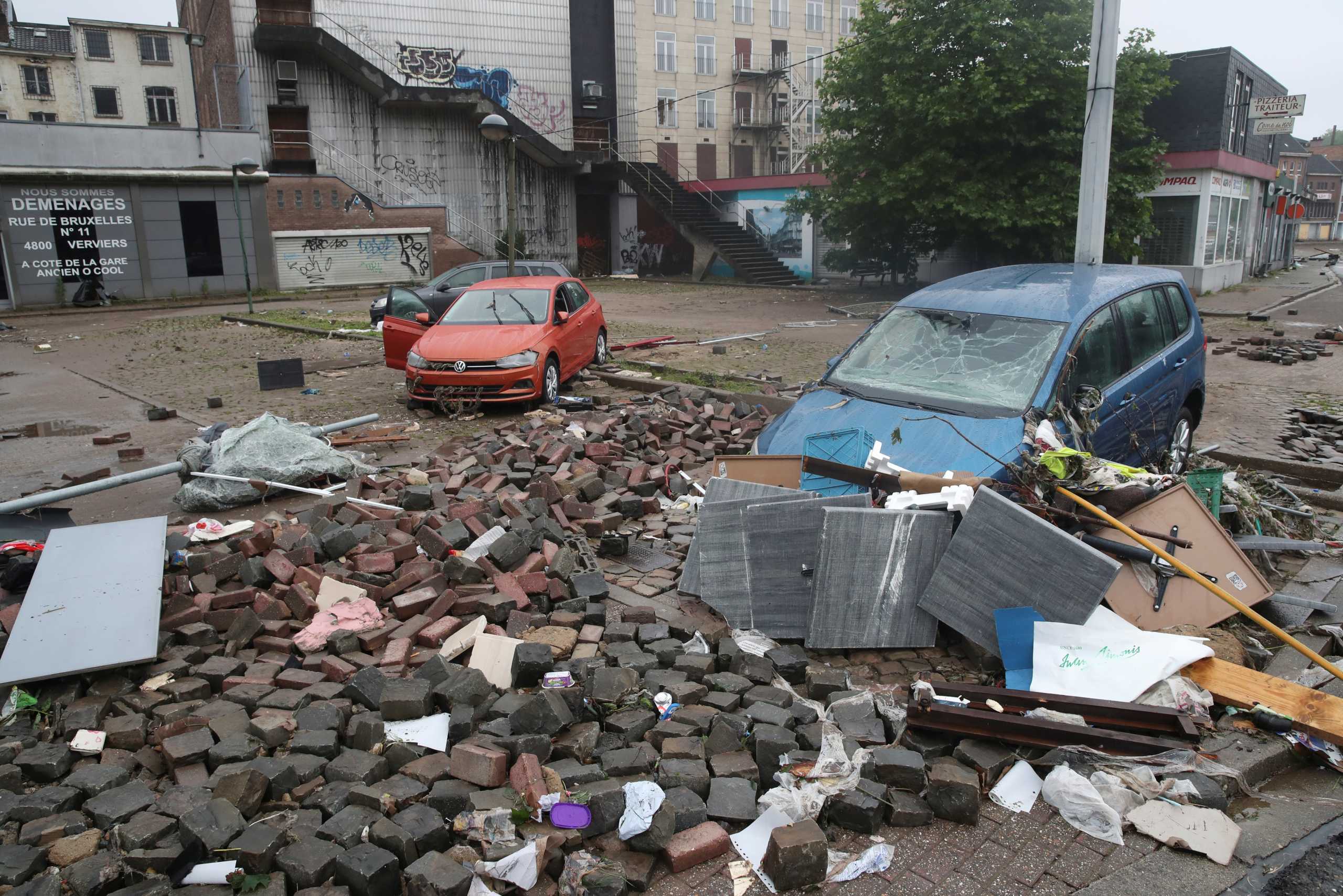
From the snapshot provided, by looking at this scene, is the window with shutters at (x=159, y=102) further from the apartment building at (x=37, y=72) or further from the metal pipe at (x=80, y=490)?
the metal pipe at (x=80, y=490)

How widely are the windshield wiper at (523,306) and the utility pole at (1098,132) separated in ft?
21.9

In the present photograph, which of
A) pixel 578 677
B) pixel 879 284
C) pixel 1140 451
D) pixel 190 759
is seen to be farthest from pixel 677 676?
pixel 879 284

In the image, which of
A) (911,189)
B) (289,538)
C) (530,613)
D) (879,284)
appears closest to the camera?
(530,613)

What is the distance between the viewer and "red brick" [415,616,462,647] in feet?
16.2

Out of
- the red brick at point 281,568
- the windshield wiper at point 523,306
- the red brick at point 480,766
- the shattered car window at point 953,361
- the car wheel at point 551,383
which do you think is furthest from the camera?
the windshield wiper at point 523,306

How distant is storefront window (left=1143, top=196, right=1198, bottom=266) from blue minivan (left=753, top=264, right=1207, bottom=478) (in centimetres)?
2376

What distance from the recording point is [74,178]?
2788 centimetres

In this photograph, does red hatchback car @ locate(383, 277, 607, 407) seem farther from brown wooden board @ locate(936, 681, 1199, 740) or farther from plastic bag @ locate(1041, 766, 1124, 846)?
plastic bag @ locate(1041, 766, 1124, 846)

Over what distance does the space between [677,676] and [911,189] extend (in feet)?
67.6

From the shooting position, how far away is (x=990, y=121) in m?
21.6

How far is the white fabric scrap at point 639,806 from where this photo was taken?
3.42m

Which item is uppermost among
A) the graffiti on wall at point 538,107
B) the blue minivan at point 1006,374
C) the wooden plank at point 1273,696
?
the graffiti on wall at point 538,107

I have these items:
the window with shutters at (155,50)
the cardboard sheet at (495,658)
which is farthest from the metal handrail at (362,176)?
the cardboard sheet at (495,658)

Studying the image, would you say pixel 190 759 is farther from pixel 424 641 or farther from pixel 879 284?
pixel 879 284
